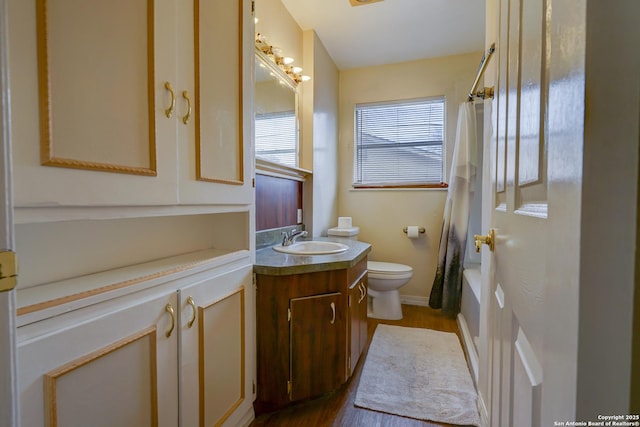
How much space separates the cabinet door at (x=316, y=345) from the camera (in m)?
1.42

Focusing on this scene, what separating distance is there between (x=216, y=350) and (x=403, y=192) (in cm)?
235

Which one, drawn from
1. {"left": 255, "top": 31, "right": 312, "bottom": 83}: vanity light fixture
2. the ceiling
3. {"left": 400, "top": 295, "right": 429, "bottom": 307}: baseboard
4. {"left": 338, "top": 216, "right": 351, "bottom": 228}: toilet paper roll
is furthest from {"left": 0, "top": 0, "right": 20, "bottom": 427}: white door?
{"left": 400, "top": 295, "right": 429, "bottom": 307}: baseboard

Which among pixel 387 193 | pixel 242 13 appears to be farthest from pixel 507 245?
pixel 387 193

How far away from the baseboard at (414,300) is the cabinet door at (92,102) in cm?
267

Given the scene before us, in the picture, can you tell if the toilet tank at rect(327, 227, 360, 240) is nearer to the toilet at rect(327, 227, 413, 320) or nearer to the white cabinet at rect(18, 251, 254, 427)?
the toilet at rect(327, 227, 413, 320)

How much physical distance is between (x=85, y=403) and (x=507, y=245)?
1.11 metres

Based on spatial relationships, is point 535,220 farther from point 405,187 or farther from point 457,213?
point 405,187

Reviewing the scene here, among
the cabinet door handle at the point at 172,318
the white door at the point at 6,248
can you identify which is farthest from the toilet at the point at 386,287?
the white door at the point at 6,248

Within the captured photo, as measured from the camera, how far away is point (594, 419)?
0.28 m

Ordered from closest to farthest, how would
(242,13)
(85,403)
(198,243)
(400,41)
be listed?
(85,403), (242,13), (198,243), (400,41)

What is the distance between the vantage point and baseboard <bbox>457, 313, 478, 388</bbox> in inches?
69.8

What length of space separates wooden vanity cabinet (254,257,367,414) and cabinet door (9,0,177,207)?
702 mm

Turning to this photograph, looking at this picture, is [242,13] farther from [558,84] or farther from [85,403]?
Answer: [85,403]

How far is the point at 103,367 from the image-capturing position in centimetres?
75
